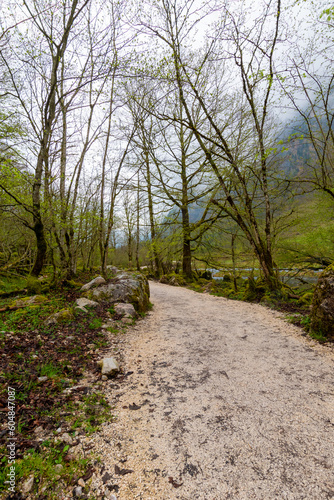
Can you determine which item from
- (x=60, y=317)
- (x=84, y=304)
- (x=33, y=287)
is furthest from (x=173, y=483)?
(x=33, y=287)

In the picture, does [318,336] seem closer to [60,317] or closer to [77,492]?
[77,492]

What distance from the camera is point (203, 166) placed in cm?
1043

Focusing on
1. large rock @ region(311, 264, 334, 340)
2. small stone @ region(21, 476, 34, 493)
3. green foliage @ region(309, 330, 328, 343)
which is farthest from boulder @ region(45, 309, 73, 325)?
large rock @ region(311, 264, 334, 340)

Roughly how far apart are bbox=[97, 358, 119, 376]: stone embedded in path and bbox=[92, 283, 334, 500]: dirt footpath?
0.27m

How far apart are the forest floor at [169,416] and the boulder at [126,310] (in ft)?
4.19

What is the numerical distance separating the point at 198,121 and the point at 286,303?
8.67 metres

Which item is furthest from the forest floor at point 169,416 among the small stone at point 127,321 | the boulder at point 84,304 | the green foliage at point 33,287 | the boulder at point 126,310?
the green foliage at point 33,287

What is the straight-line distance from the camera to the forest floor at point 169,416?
1.54 m

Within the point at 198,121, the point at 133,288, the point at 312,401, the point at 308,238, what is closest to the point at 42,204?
the point at 133,288

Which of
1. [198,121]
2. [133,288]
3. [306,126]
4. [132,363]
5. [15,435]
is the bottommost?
[132,363]

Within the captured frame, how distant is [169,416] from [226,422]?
0.60 metres

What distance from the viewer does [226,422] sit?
210 centimetres

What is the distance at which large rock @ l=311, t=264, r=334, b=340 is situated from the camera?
374 centimetres

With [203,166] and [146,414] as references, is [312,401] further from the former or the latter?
[203,166]
